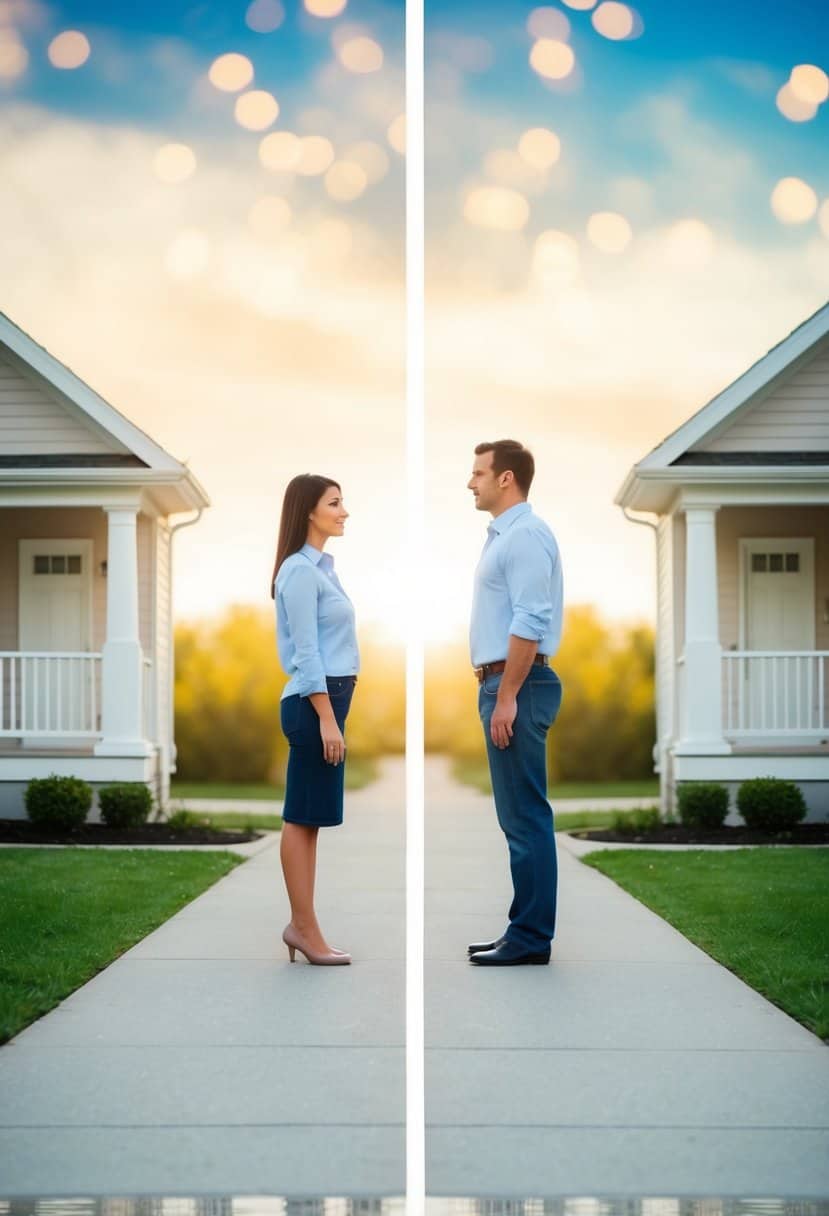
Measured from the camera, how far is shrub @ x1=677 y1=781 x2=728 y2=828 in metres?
10.1

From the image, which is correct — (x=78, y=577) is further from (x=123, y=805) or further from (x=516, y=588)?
(x=516, y=588)

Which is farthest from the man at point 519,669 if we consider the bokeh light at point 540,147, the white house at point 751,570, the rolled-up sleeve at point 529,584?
the white house at point 751,570

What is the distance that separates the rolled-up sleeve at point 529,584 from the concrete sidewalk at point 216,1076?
112cm

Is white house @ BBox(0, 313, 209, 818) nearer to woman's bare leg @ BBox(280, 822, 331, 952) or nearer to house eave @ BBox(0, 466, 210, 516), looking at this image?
house eave @ BBox(0, 466, 210, 516)

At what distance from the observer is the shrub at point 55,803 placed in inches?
379

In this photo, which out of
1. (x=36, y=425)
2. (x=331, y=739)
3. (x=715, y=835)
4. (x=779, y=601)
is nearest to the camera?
(x=331, y=739)

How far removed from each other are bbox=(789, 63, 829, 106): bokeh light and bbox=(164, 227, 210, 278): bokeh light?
6069 millimetres

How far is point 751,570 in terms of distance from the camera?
12.2 m

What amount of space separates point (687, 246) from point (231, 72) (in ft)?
16.8

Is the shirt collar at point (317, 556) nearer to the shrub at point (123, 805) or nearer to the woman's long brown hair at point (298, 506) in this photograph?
the woman's long brown hair at point (298, 506)

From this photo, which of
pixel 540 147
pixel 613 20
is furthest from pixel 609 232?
pixel 613 20

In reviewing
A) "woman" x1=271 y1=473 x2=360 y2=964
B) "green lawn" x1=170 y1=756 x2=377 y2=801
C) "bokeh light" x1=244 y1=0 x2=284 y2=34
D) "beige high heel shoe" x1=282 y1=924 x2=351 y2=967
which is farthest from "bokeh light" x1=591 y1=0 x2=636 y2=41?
"green lawn" x1=170 y1=756 x2=377 y2=801

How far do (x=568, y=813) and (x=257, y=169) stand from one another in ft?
21.1

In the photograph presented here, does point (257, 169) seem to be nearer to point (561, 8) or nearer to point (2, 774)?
point (561, 8)
